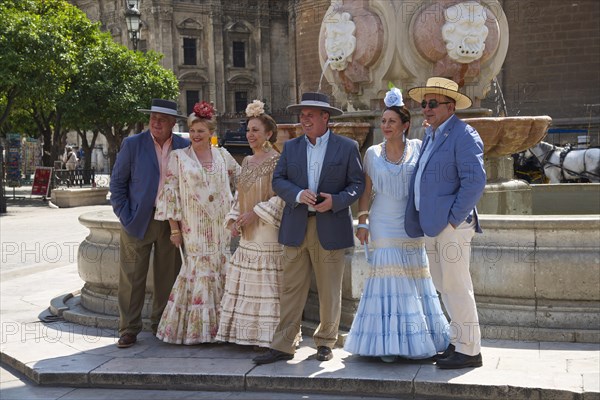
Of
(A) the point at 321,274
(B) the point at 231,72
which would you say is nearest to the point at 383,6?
(A) the point at 321,274

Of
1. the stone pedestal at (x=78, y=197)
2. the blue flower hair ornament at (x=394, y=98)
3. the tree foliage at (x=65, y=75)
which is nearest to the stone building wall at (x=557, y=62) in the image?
the tree foliage at (x=65, y=75)

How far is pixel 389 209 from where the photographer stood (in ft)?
18.8

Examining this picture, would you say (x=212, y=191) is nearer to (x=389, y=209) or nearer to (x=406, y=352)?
(x=389, y=209)

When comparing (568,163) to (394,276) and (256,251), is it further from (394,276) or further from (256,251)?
(394,276)

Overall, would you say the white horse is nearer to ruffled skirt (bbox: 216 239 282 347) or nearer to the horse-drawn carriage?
the horse-drawn carriage

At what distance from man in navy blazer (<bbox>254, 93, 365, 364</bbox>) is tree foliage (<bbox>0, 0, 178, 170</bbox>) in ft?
67.3

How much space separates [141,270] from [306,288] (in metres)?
1.55

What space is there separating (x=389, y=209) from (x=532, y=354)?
1483 millimetres

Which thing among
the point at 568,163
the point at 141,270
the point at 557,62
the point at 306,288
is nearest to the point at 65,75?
the point at 568,163

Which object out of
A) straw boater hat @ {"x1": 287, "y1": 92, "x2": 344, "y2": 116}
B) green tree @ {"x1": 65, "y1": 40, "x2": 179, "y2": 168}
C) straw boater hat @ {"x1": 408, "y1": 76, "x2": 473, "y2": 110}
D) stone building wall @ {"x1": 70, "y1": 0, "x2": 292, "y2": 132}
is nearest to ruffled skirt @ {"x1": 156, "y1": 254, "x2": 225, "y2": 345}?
straw boater hat @ {"x1": 287, "y1": 92, "x2": 344, "y2": 116}

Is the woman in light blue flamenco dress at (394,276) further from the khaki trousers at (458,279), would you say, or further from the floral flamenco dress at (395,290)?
the khaki trousers at (458,279)

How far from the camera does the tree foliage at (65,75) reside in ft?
81.5

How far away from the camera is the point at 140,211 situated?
651 cm

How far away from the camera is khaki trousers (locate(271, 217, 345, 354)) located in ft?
19.2
